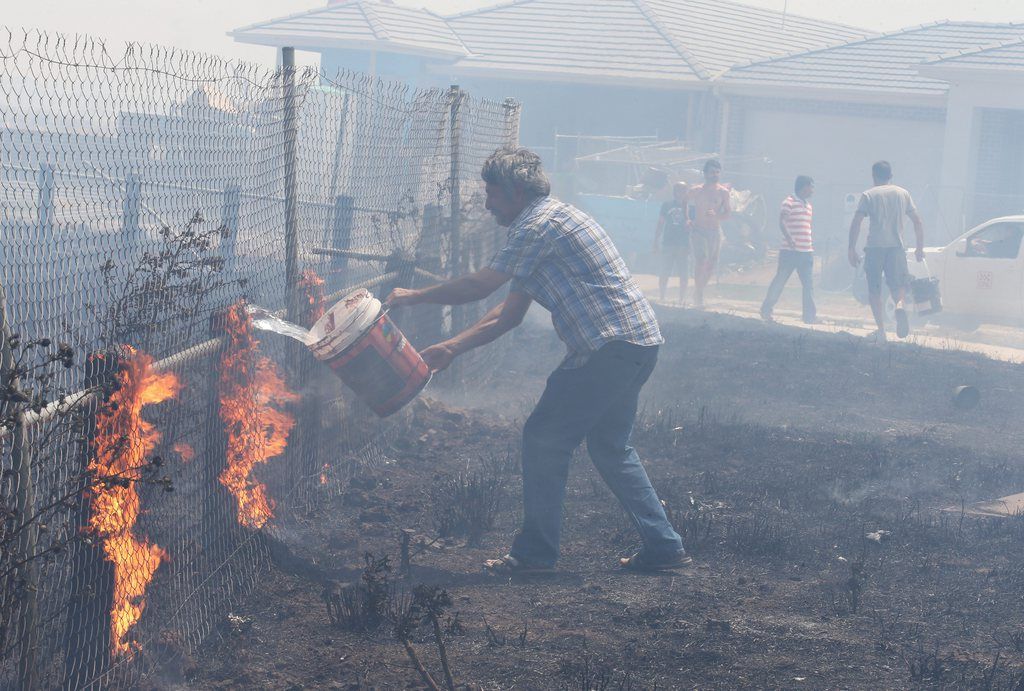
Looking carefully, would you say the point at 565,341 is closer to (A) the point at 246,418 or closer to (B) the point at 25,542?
(A) the point at 246,418

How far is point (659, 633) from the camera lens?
4535 millimetres

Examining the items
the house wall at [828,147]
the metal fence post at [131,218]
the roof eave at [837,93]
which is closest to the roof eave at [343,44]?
the roof eave at [837,93]

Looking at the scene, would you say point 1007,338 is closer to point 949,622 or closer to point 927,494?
point 927,494

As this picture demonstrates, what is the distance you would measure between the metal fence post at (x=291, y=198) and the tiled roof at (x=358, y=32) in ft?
80.2

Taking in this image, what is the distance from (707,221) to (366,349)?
11.5 m

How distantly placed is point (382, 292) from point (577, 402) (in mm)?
2832

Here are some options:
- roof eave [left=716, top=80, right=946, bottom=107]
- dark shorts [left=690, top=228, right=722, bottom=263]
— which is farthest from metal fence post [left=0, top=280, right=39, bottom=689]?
roof eave [left=716, top=80, right=946, bottom=107]

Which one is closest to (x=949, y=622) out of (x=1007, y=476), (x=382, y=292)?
(x=1007, y=476)

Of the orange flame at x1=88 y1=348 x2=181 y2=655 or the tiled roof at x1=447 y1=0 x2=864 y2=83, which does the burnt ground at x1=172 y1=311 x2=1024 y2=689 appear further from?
the tiled roof at x1=447 y1=0 x2=864 y2=83

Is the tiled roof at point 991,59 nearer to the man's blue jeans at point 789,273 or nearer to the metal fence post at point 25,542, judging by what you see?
the man's blue jeans at point 789,273

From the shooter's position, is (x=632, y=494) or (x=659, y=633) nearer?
(x=659, y=633)

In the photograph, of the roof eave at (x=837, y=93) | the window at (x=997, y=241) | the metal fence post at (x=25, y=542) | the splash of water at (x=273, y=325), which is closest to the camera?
the metal fence post at (x=25, y=542)

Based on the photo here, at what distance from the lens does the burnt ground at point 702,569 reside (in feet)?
13.7

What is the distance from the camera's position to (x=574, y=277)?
5227 millimetres
